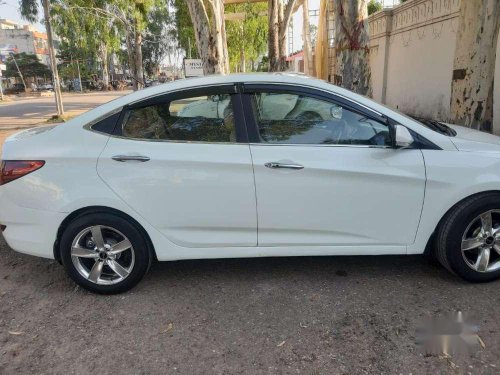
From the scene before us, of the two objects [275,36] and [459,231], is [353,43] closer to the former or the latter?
[459,231]

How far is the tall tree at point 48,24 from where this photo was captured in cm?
1580

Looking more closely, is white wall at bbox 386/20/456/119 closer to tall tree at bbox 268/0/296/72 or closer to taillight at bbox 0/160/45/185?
tall tree at bbox 268/0/296/72

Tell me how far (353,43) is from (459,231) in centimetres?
443

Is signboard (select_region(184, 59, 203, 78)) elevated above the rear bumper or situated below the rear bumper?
above

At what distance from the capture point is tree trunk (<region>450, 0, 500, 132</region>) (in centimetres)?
543

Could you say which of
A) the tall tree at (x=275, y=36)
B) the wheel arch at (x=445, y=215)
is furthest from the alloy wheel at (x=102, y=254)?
the tall tree at (x=275, y=36)

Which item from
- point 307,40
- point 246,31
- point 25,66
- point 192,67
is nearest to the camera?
point 192,67

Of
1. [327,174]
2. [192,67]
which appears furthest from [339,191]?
[192,67]

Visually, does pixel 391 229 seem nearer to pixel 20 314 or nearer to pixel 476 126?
pixel 20 314

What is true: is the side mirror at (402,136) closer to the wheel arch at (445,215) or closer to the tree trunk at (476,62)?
the wheel arch at (445,215)

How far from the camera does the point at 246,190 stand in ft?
10.5

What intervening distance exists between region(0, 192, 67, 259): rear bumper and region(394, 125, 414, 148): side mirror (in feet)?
8.13

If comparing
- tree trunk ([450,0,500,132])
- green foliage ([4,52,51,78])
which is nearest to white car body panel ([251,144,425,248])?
tree trunk ([450,0,500,132])

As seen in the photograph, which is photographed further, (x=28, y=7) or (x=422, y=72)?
(x=28, y=7)
